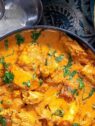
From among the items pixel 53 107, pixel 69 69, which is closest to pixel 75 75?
pixel 69 69

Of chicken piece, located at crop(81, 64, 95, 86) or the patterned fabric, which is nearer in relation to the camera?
chicken piece, located at crop(81, 64, 95, 86)

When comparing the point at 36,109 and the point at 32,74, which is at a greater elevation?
the point at 32,74

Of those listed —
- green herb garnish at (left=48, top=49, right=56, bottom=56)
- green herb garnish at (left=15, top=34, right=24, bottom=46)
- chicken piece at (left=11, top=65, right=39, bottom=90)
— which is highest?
green herb garnish at (left=15, top=34, right=24, bottom=46)

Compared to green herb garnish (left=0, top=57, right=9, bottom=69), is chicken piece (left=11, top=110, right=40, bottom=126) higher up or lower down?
lower down

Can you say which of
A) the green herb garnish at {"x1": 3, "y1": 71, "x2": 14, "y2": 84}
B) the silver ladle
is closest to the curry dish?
the green herb garnish at {"x1": 3, "y1": 71, "x2": 14, "y2": 84}

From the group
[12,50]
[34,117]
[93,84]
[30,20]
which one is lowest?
[34,117]

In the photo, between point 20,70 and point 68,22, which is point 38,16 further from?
point 20,70

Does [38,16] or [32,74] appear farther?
[38,16]

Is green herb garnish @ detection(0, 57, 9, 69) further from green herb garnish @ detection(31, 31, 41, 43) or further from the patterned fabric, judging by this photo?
the patterned fabric
